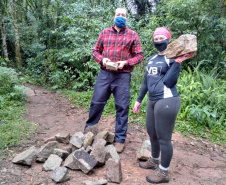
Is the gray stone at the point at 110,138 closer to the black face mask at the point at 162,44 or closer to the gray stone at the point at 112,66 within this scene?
the gray stone at the point at 112,66

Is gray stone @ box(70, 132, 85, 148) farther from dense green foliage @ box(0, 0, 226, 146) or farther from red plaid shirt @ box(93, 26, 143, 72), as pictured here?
dense green foliage @ box(0, 0, 226, 146)

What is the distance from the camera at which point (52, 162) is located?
2635 mm

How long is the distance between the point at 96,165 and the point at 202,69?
17.4 ft

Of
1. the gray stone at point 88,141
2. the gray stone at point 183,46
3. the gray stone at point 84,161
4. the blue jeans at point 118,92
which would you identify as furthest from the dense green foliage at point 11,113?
the gray stone at point 183,46

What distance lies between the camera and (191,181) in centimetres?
255

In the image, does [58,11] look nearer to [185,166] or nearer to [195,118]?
[195,118]

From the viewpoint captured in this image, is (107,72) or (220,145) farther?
(220,145)

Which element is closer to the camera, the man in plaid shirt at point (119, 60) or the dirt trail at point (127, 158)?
the dirt trail at point (127, 158)

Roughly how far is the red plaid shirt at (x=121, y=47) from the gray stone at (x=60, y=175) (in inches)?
64.6

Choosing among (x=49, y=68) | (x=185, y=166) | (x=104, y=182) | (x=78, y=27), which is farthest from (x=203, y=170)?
(x=49, y=68)

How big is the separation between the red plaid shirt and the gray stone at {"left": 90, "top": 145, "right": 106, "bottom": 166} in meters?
1.22

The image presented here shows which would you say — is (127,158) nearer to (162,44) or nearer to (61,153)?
(61,153)

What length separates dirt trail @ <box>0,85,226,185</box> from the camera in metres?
2.46

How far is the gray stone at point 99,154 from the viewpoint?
268 centimetres
